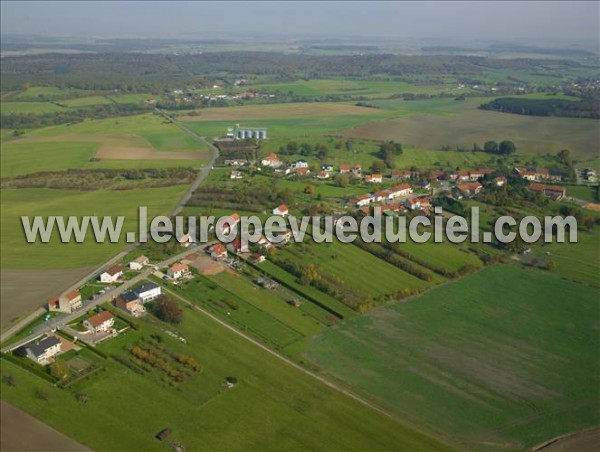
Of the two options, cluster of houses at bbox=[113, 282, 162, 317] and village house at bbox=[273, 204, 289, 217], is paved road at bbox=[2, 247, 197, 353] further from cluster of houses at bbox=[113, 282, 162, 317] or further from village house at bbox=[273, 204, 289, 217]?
village house at bbox=[273, 204, 289, 217]

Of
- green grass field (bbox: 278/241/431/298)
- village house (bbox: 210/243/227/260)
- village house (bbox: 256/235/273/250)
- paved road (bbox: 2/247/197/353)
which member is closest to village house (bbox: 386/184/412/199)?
green grass field (bbox: 278/241/431/298)

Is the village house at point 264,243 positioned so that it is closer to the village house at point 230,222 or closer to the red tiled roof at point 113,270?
the village house at point 230,222

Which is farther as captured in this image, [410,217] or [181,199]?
[181,199]

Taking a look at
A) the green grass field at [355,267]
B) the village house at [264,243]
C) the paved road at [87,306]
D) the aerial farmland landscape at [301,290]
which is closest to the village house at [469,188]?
the aerial farmland landscape at [301,290]

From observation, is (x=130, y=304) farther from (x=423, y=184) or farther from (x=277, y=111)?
(x=277, y=111)

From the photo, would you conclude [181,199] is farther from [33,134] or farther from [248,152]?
[33,134]

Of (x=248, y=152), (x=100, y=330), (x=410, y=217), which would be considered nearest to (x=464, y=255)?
(x=410, y=217)
